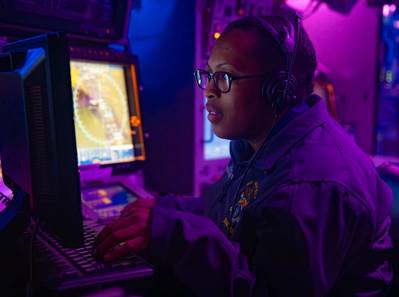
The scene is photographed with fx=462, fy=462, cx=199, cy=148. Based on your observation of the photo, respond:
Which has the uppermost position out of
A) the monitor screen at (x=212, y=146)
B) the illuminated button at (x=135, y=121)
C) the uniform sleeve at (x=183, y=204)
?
the illuminated button at (x=135, y=121)

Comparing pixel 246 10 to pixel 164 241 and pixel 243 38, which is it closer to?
pixel 243 38

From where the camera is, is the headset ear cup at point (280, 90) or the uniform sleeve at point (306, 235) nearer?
the uniform sleeve at point (306, 235)

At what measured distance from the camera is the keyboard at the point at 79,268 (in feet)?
2.84

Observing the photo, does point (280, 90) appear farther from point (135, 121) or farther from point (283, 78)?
point (135, 121)

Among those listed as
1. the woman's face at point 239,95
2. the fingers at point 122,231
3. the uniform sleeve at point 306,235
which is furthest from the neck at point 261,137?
the fingers at point 122,231

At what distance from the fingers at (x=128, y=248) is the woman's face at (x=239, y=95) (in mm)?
462

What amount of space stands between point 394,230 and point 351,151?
312 millimetres

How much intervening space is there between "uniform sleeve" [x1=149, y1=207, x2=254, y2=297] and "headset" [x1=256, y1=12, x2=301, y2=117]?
44 cm

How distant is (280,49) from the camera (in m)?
1.20

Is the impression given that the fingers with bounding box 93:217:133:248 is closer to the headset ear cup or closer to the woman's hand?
the woman's hand

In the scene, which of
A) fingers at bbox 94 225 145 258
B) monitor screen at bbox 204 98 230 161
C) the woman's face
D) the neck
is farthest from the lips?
monitor screen at bbox 204 98 230 161

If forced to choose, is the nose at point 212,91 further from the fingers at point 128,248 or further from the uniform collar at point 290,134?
the fingers at point 128,248

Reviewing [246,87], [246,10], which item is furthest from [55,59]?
[246,10]

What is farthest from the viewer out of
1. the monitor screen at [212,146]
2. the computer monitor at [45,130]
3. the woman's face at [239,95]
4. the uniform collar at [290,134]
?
the monitor screen at [212,146]
